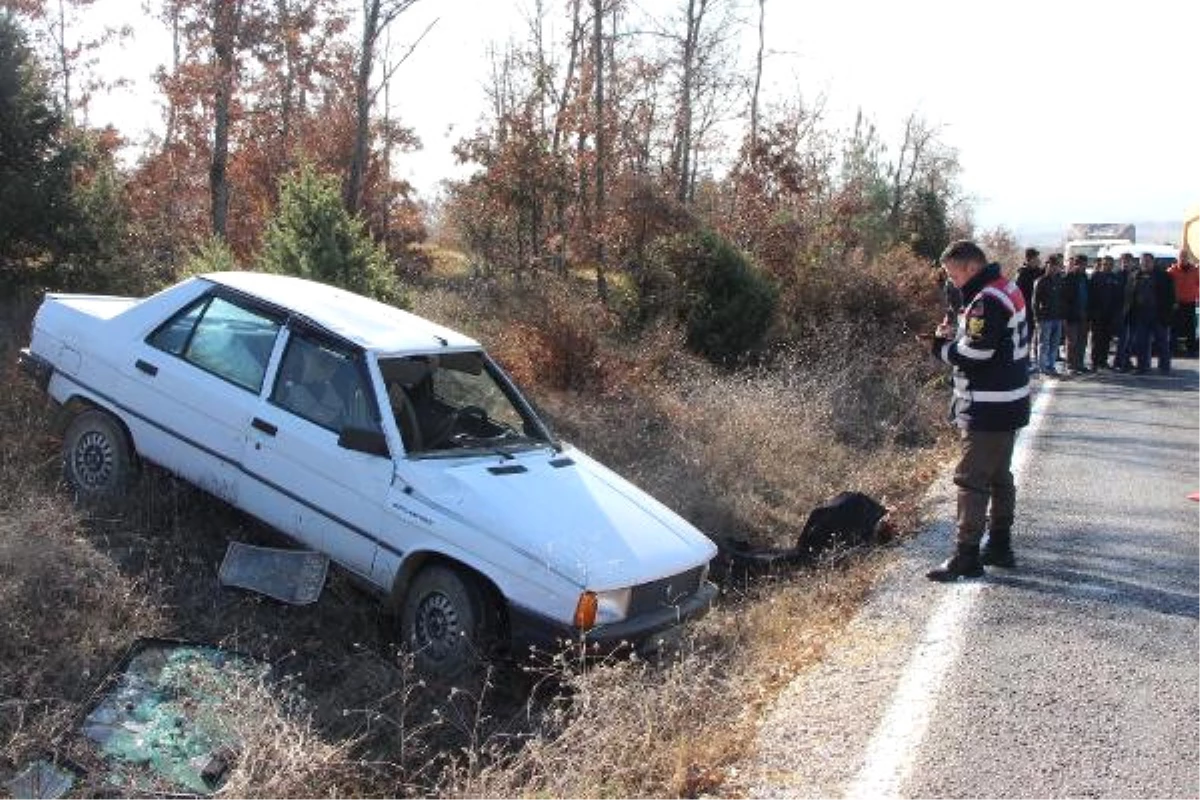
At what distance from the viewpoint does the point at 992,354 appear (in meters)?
6.14

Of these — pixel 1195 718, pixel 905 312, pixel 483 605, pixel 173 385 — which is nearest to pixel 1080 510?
pixel 1195 718

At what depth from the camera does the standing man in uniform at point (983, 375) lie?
241 inches

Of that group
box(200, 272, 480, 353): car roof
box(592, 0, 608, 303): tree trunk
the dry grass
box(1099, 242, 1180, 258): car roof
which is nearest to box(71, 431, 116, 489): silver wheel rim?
the dry grass

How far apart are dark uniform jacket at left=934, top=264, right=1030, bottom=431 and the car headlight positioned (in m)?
2.42

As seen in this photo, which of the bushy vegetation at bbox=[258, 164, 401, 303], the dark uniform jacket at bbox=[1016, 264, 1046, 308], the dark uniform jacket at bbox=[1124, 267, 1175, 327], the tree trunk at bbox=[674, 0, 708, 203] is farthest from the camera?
the tree trunk at bbox=[674, 0, 708, 203]

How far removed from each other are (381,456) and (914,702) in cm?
293

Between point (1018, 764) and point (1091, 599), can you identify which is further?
point (1091, 599)

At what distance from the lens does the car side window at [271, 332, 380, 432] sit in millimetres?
5988

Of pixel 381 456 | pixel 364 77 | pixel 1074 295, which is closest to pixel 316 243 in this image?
pixel 381 456

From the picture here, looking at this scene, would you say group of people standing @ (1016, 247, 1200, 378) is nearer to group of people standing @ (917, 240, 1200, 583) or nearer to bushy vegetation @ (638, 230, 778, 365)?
bushy vegetation @ (638, 230, 778, 365)

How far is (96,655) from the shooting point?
4977 millimetres

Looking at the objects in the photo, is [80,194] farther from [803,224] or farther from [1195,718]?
[803,224]

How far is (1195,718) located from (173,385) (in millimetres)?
5615

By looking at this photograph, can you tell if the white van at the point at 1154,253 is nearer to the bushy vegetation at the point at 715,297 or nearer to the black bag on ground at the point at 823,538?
the bushy vegetation at the point at 715,297
